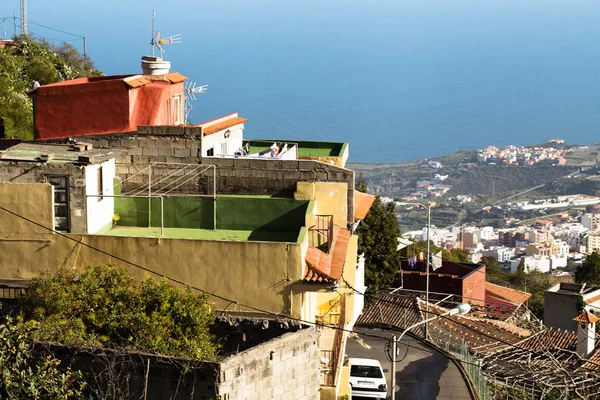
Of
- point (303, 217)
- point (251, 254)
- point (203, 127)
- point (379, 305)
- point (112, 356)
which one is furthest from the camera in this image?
point (379, 305)

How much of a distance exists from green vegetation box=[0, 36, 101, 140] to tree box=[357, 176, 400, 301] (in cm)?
1356

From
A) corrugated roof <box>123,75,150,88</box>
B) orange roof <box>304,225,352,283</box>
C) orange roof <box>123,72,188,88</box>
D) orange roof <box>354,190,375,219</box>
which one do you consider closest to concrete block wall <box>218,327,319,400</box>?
orange roof <box>304,225,352,283</box>

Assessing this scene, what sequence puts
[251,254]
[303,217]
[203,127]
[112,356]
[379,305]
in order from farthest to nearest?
[379,305]
[203,127]
[303,217]
[251,254]
[112,356]

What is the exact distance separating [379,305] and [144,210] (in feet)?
60.5

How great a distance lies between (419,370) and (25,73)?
92.7 feet

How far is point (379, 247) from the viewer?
43.1m

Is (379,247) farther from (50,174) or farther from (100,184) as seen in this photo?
(50,174)

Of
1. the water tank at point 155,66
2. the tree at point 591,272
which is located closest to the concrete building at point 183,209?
the water tank at point 155,66

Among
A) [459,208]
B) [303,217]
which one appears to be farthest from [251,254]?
[459,208]

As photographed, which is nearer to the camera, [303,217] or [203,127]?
[303,217]

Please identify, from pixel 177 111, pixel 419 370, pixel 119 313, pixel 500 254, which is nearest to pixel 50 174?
pixel 119 313

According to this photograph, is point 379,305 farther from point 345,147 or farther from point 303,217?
point 303,217

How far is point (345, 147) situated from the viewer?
27.1 metres

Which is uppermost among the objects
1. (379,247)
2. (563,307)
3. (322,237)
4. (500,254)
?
(322,237)
